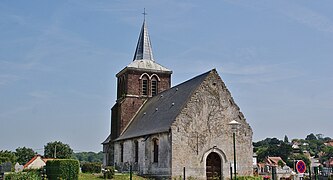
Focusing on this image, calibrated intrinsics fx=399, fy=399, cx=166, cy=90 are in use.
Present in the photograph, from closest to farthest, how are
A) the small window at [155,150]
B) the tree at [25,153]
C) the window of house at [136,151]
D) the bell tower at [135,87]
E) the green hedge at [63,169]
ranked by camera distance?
the green hedge at [63,169]
the small window at [155,150]
the window of house at [136,151]
the bell tower at [135,87]
the tree at [25,153]

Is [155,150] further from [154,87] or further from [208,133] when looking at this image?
[154,87]

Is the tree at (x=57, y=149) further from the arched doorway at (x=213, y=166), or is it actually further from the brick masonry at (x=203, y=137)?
the arched doorway at (x=213, y=166)

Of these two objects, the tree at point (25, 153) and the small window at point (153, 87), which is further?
the tree at point (25, 153)

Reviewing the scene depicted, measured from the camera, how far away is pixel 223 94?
2911 centimetres

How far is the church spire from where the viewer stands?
43.5 m

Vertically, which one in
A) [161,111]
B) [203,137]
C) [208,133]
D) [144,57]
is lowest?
[203,137]

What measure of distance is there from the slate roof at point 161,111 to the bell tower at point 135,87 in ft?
3.82

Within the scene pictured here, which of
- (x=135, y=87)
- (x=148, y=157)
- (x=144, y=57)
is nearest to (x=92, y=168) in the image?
(x=148, y=157)

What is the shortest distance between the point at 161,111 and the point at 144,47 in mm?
13474

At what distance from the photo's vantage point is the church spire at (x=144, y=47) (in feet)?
→ 143

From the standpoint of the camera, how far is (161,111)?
107 feet

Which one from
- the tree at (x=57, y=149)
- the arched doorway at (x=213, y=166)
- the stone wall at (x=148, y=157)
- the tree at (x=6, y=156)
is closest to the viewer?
the stone wall at (x=148, y=157)

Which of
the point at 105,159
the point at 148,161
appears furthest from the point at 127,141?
the point at 105,159

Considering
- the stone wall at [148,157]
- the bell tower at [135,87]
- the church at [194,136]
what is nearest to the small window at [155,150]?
the church at [194,136]
